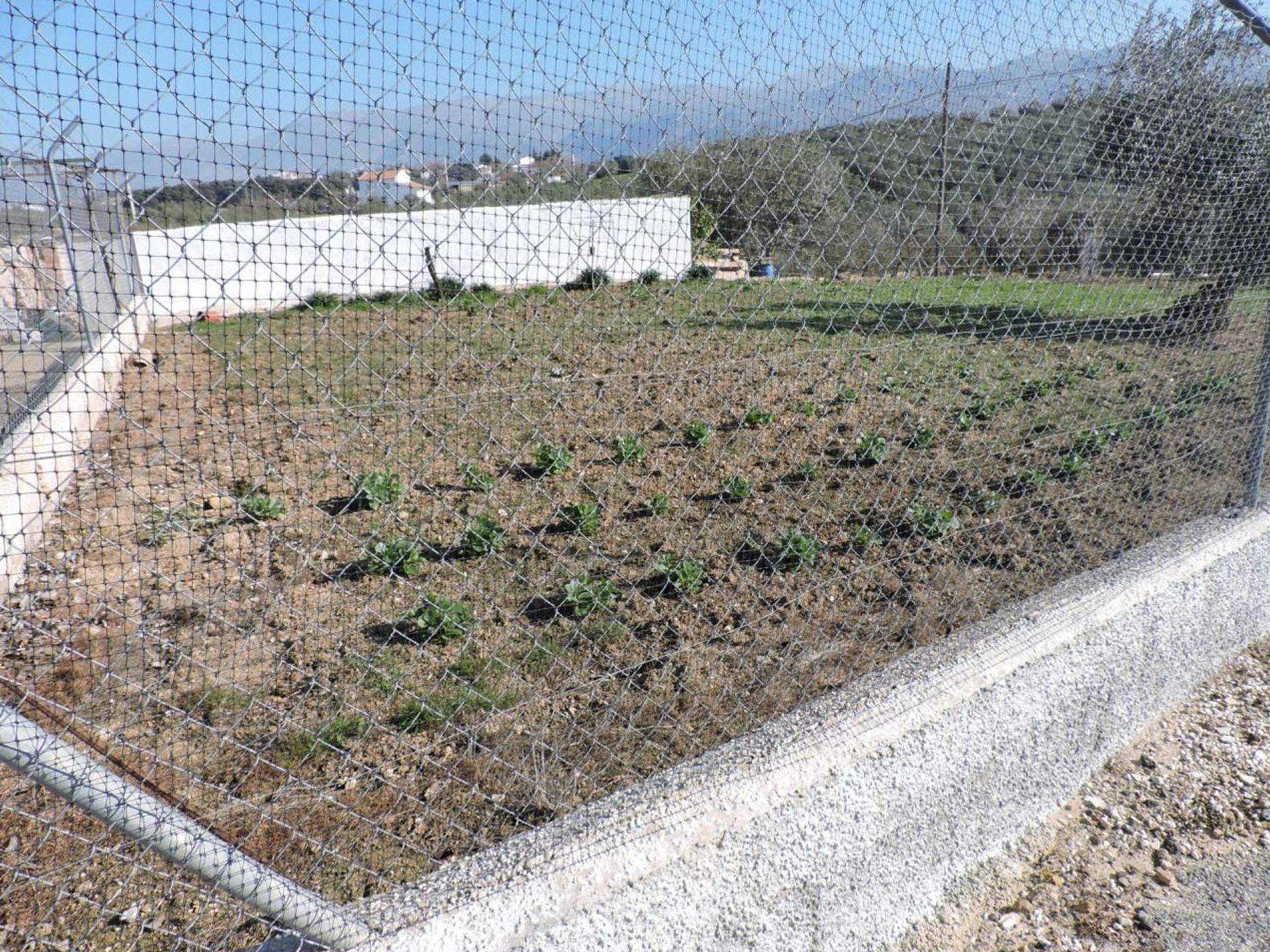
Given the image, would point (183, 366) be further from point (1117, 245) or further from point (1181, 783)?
point (1181, 783)

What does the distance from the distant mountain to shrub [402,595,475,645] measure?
1.74m

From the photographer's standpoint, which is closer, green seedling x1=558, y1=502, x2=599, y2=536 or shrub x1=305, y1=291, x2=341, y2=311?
shrub x1=305, y1=291, x2=341, y2=311

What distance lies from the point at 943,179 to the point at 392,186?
1643 mm

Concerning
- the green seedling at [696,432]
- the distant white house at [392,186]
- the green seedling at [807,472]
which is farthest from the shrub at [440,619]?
the green seedling at [696,432]

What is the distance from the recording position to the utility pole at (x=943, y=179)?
2.56m

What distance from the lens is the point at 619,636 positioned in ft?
10.6

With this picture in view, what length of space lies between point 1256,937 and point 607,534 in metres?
2.60

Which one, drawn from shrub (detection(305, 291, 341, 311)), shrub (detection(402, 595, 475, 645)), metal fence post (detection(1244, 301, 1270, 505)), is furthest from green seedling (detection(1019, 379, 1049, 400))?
shrub (detection(305, 291, 341, 311))

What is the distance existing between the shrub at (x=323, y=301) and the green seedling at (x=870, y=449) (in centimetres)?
293

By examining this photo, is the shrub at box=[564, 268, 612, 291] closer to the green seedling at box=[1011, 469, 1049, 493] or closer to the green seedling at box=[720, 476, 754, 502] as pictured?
the green seedling at box=[720, 476, 754, 502]

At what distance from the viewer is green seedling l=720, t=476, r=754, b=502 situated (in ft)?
13.9

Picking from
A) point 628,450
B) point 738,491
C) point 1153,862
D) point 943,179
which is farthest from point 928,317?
point 1153,862

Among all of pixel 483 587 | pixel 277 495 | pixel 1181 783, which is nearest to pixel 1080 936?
pixel 1181 783

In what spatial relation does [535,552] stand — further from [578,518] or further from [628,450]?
[628,450]
